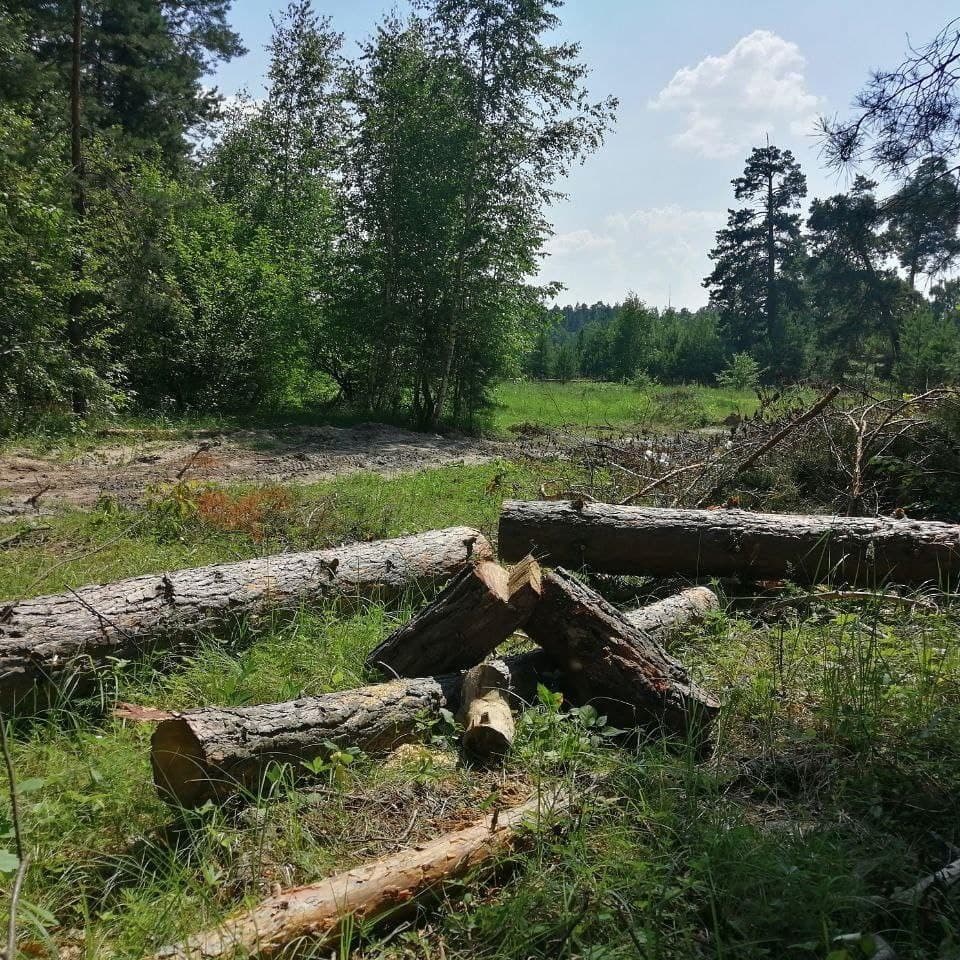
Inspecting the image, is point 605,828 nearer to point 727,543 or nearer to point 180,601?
point 180,601

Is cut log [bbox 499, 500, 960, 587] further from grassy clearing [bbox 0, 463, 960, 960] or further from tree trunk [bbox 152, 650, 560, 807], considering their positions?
tree trunk [bbox 152, 650, 560, 807]

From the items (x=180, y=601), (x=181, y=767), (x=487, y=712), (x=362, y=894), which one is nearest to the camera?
(x=362, y=894)

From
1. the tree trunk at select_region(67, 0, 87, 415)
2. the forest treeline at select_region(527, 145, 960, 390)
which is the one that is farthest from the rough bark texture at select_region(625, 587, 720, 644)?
the forest treeline at select_region(527, 145, 960, 390)

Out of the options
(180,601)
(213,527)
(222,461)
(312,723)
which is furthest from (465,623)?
(222,461)

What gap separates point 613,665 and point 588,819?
1.03m

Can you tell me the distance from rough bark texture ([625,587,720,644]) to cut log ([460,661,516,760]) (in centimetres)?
126

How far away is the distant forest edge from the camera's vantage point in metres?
14.1

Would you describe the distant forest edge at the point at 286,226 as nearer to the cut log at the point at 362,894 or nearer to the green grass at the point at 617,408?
the green grass at the point at 617,408

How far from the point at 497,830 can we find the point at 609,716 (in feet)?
3.91

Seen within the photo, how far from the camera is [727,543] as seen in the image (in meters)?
5.92

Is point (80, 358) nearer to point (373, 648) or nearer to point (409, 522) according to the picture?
point (409, 522)

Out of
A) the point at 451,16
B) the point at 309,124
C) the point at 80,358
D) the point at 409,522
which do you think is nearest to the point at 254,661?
the point at 409,522

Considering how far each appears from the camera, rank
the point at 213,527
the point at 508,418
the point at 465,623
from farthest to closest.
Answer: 1. the point at 508,418
2. the point at 213,527
3. the point at 465,623

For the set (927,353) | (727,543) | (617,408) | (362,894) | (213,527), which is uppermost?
(927,353)
